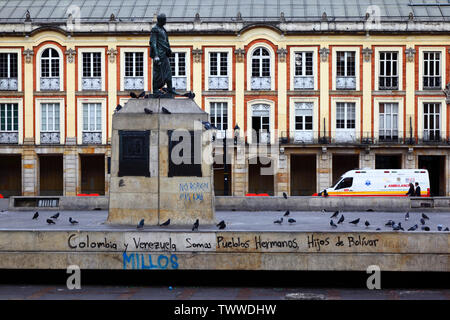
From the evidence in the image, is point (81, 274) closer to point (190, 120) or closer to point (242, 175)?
point (190, 120)

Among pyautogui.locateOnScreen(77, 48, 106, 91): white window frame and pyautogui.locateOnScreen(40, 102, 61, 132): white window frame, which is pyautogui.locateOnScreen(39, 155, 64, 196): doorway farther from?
pyautogui.locateOnScreen(77, 48, 106, 91): white window frame

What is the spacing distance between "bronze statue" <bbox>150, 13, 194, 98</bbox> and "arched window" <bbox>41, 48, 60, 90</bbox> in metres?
29.7

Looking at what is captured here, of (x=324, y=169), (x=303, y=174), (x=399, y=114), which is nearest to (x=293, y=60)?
(x=324, y=169)

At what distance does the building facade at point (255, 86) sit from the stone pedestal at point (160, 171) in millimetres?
27854

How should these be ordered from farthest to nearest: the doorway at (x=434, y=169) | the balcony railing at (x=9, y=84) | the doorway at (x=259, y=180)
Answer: the doorway at (x=434, y=169)
the doorway at (x=259, y=180)
the balcony railing at (x=9, y=84)

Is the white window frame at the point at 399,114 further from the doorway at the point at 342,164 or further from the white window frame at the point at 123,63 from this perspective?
the white window frame at the point at 123,63

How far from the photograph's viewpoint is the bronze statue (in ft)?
59.6

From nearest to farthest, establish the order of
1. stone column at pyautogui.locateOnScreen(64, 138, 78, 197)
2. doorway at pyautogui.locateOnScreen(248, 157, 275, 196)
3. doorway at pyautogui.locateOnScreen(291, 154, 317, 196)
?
1. stone column at pyautogui.locateOnScreen(64, 138, 78, 197)
2. doorway at pyautogui.locateOnScreen(248, 157, 275, 196)
3. doorway at pyautogui.locateOnScreen(291, 154, 317, 196)

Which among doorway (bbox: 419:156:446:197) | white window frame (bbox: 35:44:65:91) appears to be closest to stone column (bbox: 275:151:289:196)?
doorway (bbox: 419:156:446:197)

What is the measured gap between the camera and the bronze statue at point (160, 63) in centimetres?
1817

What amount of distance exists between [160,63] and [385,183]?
73.4 ft

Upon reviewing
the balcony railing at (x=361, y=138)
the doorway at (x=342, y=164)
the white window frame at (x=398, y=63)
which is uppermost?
the white window frame at (x=398, y=63)

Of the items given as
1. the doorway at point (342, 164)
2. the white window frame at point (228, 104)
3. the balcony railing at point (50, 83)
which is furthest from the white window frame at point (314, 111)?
the balcony railing at point (50, 83)

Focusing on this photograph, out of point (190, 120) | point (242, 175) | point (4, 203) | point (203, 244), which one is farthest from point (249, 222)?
point (242, 175)
